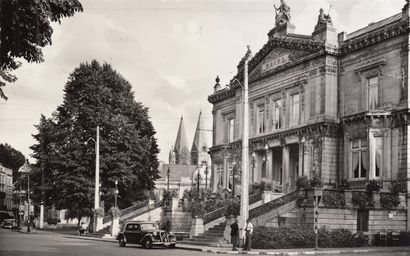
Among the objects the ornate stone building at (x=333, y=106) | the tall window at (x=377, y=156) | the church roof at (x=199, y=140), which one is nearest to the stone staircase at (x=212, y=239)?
the ornate stone building at (x=333, y=106)

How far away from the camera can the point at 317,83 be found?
3997 cm

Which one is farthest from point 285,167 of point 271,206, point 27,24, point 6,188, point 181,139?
point 181,139

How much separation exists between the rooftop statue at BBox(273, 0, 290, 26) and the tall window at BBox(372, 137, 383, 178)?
45.9 feet

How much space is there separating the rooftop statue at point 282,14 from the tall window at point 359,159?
41.6ft

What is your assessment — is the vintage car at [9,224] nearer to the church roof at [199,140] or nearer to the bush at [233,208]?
the bush at [233,208]

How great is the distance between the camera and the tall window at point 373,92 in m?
36.7

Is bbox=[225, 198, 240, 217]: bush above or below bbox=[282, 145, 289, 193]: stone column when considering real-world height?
below

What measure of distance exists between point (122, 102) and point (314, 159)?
75.5 feet

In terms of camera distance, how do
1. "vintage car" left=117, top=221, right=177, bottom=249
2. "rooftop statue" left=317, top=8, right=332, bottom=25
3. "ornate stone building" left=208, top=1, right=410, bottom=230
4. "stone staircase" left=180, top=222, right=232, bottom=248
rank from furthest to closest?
"rooftop statue" left=317, top=8, right=332, bottom=25, "ornate stone building" left=208, top=1, right=410, bottom=230, "stone staircase" left=180, top=222, right=232, bottom=248, "vintage car" left=117, top=221, right=177, bottom=249

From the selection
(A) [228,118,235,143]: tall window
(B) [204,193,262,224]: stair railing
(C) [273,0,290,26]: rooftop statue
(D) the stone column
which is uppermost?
(C) [273,0,290,26]: rooftop statue

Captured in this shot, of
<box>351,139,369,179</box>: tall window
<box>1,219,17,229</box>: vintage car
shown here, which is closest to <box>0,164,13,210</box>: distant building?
<box>1,219,17,229</box>: vintage car

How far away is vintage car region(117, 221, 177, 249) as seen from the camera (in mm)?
30828

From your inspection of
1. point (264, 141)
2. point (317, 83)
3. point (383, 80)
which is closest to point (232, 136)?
point (264, 141)

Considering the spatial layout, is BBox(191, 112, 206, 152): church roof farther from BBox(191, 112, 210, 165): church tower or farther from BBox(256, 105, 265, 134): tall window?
BBox(256, 105, 265, 134): tall window
